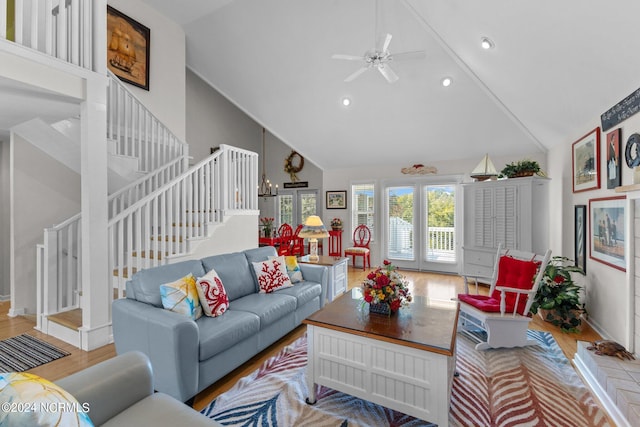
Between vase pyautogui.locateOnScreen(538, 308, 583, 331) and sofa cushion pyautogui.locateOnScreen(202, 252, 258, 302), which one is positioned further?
vase pyautogui.locateOnScreen(538, 308, 583, 331)

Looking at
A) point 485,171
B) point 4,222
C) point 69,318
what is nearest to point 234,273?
point 69,318

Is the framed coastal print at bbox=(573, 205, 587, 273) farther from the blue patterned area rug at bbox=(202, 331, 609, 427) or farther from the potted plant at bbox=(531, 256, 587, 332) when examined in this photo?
the blue patterned area rug at bbox=(202, 331, 609, 427)

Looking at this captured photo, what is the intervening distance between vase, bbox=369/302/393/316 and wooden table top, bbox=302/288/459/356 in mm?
37

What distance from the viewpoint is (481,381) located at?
7.70ft

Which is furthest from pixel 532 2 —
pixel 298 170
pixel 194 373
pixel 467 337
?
pixel 298 170

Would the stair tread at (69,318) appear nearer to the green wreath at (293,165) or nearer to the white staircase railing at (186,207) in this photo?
the white staircase railing at (186,207)

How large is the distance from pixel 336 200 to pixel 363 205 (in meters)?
0.69

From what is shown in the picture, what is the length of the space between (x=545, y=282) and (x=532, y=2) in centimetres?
290

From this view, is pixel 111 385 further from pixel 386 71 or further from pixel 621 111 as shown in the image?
pixel 621 111

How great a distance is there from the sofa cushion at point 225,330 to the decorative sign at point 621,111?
355cm

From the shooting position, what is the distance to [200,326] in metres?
2.26

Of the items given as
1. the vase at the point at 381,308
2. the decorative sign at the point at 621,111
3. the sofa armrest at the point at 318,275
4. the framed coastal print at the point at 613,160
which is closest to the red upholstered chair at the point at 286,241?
the sofa armrest at the point at 318,275

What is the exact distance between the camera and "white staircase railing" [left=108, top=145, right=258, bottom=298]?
3.11 m

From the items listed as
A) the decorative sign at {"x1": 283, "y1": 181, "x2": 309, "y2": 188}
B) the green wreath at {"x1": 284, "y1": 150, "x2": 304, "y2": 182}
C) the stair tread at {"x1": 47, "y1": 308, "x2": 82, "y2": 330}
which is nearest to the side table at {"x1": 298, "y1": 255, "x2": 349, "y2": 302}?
the stair tread at {"x1": 47, "y1": 308, "x2": 82, "y2": 330}
